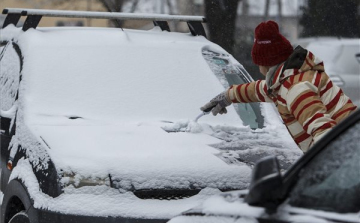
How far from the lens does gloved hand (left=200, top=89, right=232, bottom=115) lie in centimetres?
553

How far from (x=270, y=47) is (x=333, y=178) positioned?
2191 millimetres

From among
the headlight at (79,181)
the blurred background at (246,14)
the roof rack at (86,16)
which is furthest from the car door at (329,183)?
the blurred background at (246,14)

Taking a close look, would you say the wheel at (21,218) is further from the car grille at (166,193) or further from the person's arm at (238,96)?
the person's arm at (238,96)

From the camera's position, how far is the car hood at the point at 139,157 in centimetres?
459

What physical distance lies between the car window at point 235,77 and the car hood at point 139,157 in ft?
2.76

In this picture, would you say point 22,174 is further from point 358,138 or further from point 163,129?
point 358,138

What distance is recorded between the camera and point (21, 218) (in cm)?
476

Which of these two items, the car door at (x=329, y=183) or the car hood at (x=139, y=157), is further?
the car hood at (x=139, y=157)

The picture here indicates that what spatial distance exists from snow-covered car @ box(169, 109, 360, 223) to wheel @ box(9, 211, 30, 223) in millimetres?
2161

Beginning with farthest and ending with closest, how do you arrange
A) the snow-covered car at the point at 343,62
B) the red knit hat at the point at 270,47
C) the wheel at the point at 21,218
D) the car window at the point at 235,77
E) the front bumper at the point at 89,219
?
the snow-covered car at the point at 343,62 < the car window at the point at 235,77 < the red knit hat at the point at 270,47 < the wheel at the point at 21,218 < the front bumper at the point at 89,219

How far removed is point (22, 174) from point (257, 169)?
238 cm

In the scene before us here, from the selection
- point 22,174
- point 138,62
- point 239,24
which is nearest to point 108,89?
point 138,62

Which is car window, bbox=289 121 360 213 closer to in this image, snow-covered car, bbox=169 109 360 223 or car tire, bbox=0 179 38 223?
snow-covered car, bbox=169 109 360 223

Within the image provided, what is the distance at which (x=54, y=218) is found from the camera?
448 cm
